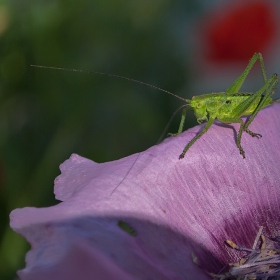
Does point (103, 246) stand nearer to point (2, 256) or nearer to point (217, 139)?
point (217, 139)

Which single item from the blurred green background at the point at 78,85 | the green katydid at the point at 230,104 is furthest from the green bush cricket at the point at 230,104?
the blurred green background at the point at 78,85

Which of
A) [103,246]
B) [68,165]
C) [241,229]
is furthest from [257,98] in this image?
[103,246]

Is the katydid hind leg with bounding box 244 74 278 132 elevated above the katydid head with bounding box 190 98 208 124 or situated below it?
above

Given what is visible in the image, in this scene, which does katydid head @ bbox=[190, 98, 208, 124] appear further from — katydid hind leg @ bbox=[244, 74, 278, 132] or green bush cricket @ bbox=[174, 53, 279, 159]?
katydid hind leg @ bbox=[244, 74, 278, 132]

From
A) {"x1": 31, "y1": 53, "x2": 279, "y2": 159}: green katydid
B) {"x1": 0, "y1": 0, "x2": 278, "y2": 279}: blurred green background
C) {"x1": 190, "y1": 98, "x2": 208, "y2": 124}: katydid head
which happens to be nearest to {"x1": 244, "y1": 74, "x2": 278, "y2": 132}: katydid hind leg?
{"x1": 31, "y1": 53, "x2": 279, "y2": 159}: green katydid

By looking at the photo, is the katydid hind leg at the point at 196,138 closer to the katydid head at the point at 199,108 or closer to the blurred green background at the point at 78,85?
the katydid head at the point at 199,108

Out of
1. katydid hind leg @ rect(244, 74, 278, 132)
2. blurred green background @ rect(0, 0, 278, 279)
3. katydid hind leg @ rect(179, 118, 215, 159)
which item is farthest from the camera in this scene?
blurred green background @ rect(0, 0, 278, 279)
